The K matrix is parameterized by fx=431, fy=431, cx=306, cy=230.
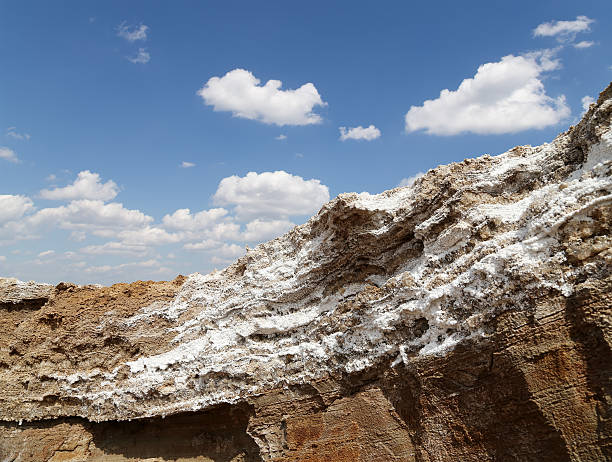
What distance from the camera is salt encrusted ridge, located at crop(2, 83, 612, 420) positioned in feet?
19.7

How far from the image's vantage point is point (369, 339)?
7379mm

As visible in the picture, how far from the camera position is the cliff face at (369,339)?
540 centimetres

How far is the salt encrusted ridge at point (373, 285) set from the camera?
6020 millimetres

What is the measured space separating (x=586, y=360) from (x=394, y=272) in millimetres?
3583

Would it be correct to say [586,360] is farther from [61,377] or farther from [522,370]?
[61,377]

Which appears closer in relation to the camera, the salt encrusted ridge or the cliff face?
the cliff face

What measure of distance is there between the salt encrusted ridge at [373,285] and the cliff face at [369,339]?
3 cm

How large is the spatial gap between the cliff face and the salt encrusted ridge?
3cm

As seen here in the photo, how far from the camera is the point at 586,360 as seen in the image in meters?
5.12

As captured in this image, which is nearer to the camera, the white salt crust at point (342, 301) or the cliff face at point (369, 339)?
the cliff face at point (369, 339)

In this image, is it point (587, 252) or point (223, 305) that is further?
point (223, 305)

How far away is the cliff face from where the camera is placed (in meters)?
5.40

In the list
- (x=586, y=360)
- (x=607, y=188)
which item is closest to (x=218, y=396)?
(x=586, y=360)

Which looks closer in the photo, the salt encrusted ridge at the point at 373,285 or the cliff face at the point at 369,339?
the cliff face at the point at 369,339
